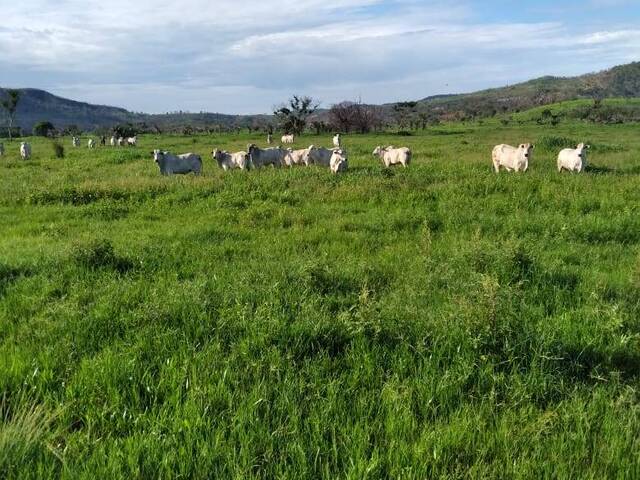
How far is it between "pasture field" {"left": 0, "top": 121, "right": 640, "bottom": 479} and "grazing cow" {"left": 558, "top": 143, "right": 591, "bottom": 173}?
747cm

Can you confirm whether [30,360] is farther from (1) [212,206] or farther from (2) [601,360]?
(1) [212,206]

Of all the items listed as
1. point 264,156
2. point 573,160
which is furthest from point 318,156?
point 573,160

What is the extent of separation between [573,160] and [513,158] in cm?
187

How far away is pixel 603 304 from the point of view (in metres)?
5.79

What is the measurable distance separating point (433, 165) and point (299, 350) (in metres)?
15.3

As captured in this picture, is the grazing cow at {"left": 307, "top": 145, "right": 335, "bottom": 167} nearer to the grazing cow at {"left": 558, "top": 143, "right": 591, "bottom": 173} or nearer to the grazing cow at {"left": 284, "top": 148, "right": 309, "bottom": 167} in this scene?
the grazing cow at {"left": 284, "top": 148, "right": 309, "bottom": 167}

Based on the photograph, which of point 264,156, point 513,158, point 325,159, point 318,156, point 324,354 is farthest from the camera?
point 264,156

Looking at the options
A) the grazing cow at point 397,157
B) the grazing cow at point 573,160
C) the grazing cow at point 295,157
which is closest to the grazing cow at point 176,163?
the grazing cow at point 295,157

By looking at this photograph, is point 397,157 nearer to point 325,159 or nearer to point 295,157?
point 325,159

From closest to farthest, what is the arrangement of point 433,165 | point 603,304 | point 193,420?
point 193,420 < point 603,304 < point 433,165

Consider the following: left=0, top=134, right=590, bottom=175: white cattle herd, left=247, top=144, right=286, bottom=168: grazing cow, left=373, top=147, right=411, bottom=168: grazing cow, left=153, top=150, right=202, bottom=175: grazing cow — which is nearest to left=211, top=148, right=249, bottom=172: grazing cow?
left=0, top=134, right=590, bottom=175: white cattle herd

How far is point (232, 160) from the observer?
23172mm

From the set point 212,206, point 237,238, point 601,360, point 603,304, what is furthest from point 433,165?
point 601,360

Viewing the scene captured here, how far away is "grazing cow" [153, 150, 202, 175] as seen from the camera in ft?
69.2
